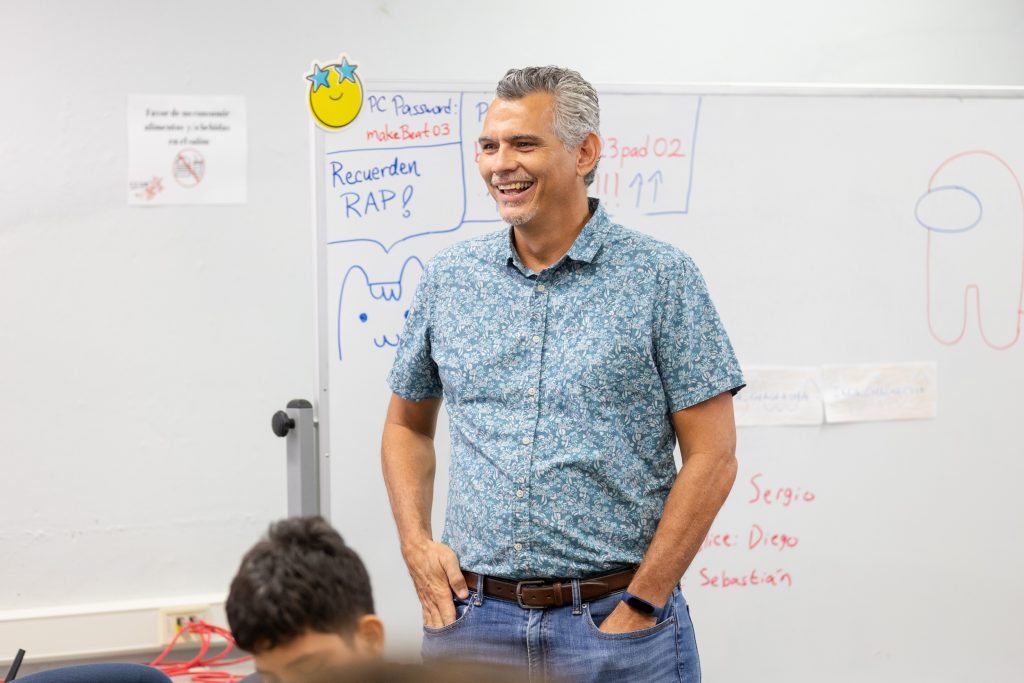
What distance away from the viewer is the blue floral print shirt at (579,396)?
1.49m

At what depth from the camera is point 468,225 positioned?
2.16m

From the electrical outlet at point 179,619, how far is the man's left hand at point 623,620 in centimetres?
157

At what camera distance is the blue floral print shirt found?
149 centimetres

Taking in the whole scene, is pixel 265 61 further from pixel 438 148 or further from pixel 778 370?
pixel 778 370

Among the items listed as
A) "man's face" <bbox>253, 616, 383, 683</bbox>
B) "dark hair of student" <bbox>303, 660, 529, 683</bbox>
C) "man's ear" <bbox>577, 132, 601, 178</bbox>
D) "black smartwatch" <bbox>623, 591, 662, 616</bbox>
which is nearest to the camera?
"dark hair of student" <bbox>303, 660, 529, 683</bbox>

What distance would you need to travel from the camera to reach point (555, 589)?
148 cm

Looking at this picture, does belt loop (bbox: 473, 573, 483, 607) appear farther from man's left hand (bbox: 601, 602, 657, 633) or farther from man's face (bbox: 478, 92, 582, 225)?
man's face (bbox: 478, 92, 582, 225)

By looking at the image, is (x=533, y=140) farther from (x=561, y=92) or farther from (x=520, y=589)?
(x=520, y=589)

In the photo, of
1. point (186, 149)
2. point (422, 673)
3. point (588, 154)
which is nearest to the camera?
point (422, 673)

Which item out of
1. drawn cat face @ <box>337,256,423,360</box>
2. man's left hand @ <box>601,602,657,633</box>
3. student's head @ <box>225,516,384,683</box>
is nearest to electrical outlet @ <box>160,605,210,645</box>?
drawn cat face @ <box>337,256,423,360</box>

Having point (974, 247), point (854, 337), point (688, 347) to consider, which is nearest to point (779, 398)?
point (854, 337)

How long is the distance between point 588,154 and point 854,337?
97 cm

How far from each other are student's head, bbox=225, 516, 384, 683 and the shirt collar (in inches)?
25.7

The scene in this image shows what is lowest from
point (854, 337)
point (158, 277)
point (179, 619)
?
point (179, 619)
